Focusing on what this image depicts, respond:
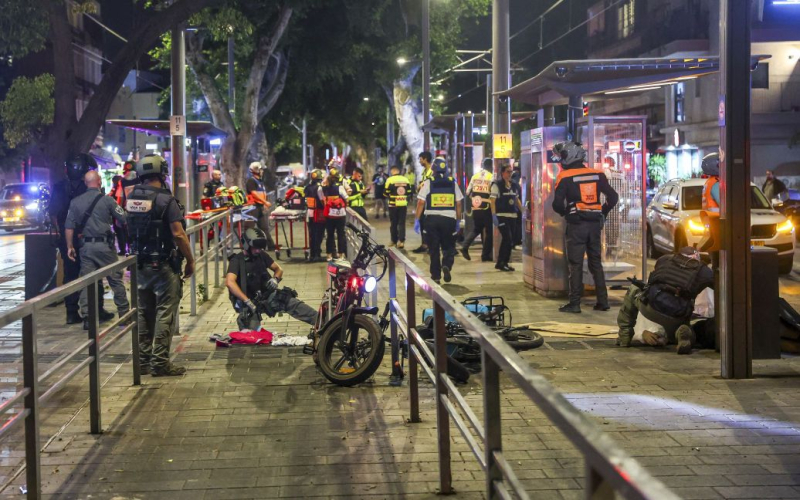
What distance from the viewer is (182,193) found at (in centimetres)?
1767

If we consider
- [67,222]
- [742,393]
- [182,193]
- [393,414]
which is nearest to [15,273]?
[182,193]

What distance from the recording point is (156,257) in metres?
9.02

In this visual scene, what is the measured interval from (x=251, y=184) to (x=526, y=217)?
7.09 m

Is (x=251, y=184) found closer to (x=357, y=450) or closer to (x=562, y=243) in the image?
(x=562, y=243)

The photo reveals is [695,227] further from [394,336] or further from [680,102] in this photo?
[680,102]

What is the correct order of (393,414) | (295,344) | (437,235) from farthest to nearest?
(437,235) → (295,344) → (393,414)

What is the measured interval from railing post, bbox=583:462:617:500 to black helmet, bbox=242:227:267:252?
8.33 meters

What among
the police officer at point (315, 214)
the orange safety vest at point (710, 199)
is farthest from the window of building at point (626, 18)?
the orange safety vest at point (710, 199)

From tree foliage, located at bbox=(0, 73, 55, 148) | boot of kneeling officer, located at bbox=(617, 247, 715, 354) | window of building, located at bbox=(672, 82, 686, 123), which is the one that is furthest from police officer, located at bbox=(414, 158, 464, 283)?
window of building, located at bbox=(672, 82, 686, 123)

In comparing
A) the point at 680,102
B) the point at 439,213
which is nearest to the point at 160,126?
the point at 439,213

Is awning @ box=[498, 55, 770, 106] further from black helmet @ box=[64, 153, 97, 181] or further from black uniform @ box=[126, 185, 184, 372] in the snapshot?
black helmet @ box=[64, 153, 97, 181]

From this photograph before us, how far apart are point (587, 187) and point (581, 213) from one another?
321mm

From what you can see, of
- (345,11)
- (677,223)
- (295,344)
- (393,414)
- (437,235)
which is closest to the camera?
(393,414)

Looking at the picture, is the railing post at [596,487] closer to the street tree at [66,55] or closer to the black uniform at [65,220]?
the black uniform at [65,220]
